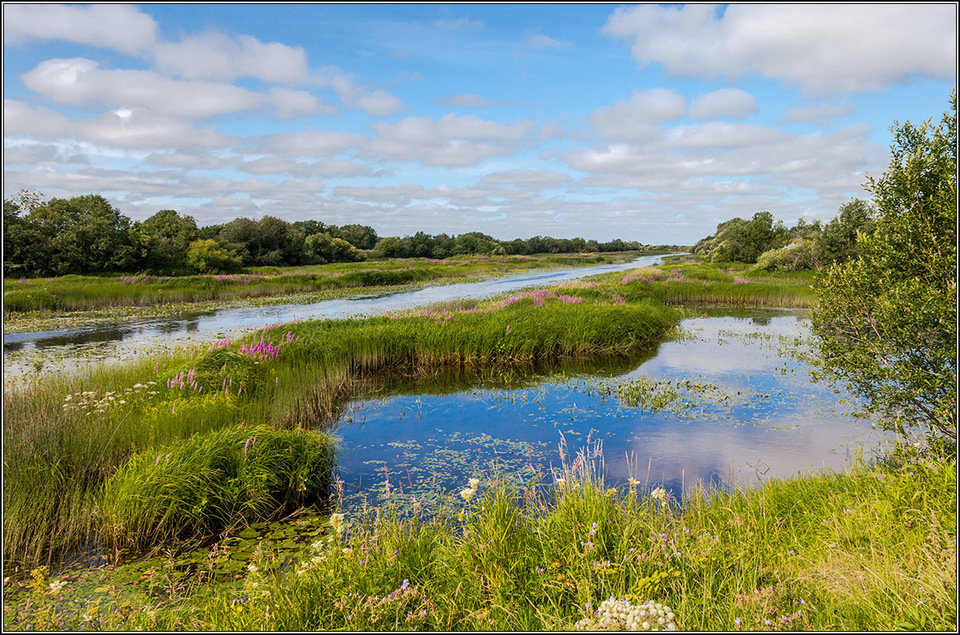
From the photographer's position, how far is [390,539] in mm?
4344

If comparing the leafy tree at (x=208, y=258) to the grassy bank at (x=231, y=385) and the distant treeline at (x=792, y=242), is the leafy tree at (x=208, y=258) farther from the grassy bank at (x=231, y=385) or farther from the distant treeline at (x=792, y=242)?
the distant treeline at (x=792, y=242)

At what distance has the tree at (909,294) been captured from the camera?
5820 millimetres

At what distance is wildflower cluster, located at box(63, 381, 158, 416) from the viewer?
23.2 ft

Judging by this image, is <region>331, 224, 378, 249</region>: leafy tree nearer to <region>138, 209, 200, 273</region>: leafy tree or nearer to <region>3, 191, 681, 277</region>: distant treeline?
<region>3, 191, 681, 277</region>: distant treeline

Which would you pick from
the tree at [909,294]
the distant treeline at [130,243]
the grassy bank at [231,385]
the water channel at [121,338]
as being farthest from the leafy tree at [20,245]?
the tree at [909,294]

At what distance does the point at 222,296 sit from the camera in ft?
112

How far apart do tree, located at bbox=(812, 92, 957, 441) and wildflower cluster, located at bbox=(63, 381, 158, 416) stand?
32.9ft

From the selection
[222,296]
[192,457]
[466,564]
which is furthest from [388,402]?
[222,296]

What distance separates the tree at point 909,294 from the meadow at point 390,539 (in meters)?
0.81

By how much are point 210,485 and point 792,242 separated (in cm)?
4852

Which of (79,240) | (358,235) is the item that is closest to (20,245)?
(79,240)

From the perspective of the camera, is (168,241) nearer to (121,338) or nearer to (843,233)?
(121,338)

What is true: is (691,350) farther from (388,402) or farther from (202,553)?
(202,553)

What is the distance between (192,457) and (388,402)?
580 cm
